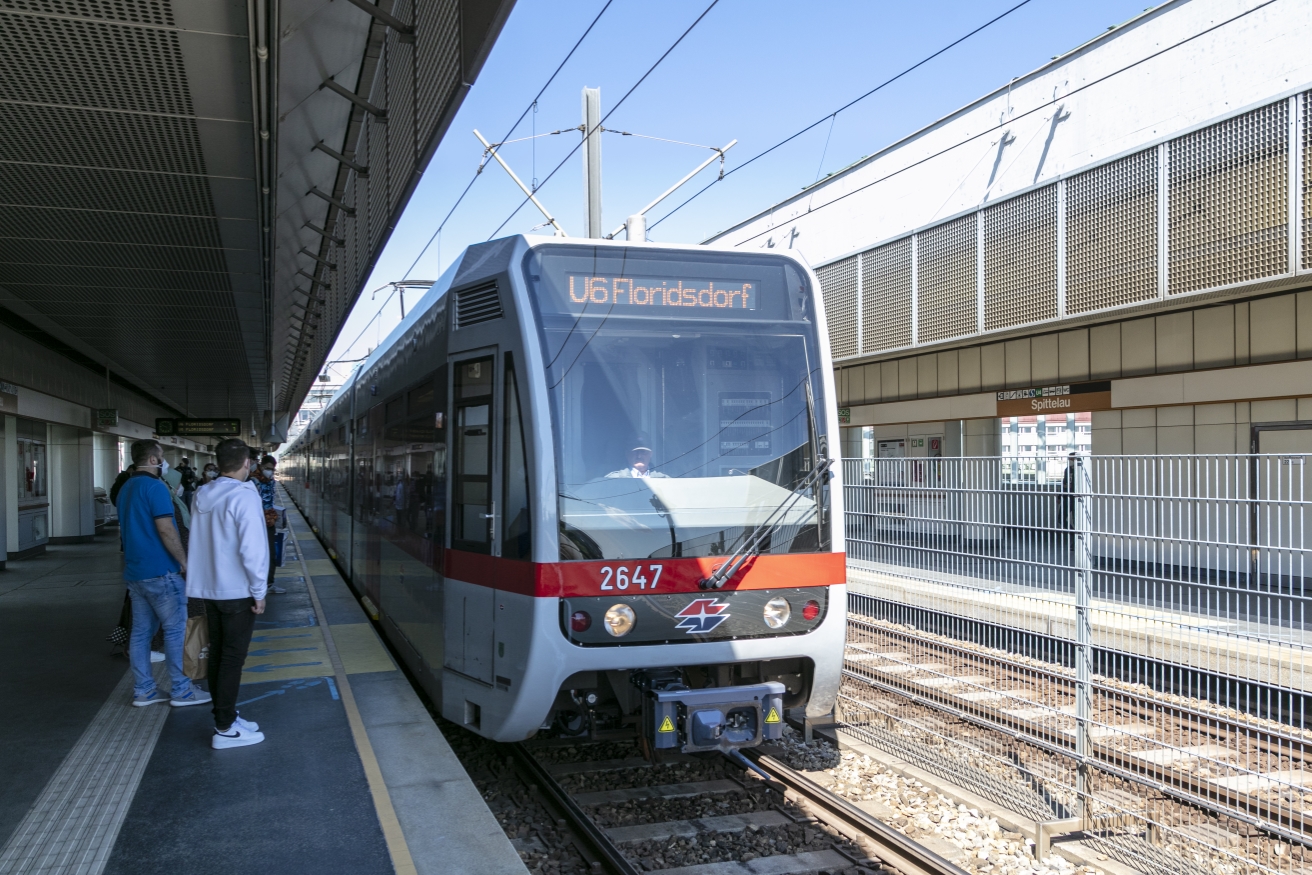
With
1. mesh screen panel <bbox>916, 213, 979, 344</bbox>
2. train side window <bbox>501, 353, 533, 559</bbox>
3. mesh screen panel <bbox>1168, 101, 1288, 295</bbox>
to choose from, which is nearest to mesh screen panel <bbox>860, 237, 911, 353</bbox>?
mesh screen panel <bbox>916, 213, 979, 344</bbox>

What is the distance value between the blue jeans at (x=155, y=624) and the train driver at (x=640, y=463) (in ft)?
10.9

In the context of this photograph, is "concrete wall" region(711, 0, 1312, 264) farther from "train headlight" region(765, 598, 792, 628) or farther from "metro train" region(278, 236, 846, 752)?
"train headlight" region(765, 598, 792, 628)

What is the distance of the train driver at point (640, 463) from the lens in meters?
5.37

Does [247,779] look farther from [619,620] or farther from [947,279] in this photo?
[947,279]

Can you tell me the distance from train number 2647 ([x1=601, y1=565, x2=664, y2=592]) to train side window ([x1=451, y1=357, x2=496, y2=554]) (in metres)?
0.76

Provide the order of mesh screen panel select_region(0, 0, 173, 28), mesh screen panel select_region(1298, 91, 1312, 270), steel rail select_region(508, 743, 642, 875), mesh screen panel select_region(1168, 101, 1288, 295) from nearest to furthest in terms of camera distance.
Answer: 1. steel rail select_region(508, 743, 642, 875)
2. mesh screen panel select_region(0, 0, 173, 28)
3. mesh screen panel select_region(1298, 91, 1312, 270)
4. mesh screen panel select_region(1168, 101, 1288, 295)

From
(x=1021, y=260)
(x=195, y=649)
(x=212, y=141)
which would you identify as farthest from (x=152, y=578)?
(x=1021, y=260)

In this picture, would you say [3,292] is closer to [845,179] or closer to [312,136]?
[312,136]

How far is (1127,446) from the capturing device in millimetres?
16203

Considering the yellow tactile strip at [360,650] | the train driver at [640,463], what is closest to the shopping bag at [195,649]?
the yellow tactile strip at [360,650]

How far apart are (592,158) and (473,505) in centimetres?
958

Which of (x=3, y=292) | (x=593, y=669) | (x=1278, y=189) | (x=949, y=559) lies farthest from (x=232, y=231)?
(x=1278, y=189)

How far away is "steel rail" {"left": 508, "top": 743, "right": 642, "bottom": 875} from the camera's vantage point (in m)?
4.65

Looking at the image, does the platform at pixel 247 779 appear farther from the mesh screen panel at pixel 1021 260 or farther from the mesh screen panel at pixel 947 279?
the mesh screen panel at pixel 947 279
